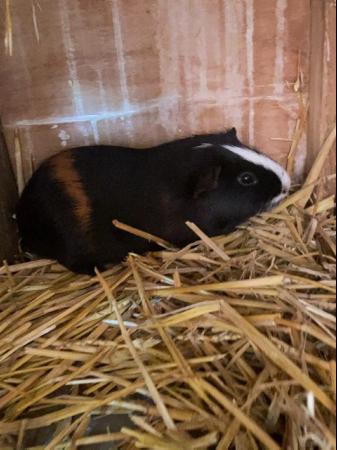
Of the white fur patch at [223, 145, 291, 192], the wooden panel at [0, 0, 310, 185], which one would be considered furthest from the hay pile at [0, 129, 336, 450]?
the wooden panel at [0, 0, 310, 185]

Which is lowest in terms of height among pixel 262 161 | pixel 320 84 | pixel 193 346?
pixel 193 346

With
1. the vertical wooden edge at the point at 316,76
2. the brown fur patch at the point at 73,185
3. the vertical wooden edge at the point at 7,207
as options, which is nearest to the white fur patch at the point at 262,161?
the vertical wooden edge at the point at 316,76

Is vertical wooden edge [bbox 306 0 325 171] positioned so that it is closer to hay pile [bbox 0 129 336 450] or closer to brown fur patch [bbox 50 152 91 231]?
hay pile [bbox 0 129 336 450]

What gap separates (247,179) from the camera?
1452mm

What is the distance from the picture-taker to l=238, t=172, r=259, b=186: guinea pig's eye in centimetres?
145

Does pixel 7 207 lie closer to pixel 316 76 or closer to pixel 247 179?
pixel 247 179

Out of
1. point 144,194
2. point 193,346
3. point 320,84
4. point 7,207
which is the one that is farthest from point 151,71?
point 193,346

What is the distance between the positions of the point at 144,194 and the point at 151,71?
38 centimetres

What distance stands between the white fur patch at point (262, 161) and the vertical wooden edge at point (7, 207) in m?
0.71

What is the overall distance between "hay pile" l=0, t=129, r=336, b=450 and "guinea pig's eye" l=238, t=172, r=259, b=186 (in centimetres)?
13

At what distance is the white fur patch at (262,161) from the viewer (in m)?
1.44

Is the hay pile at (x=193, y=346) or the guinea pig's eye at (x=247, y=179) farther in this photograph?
the guinea pig's eye at (x=247, y=179)

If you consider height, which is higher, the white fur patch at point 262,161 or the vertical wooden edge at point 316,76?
the vertical wooden edge at point 316,76

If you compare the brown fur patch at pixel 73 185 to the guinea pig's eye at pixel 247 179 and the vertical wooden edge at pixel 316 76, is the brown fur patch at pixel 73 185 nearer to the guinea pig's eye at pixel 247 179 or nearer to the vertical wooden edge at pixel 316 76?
the guinea pig's eye at pixel 247 179
